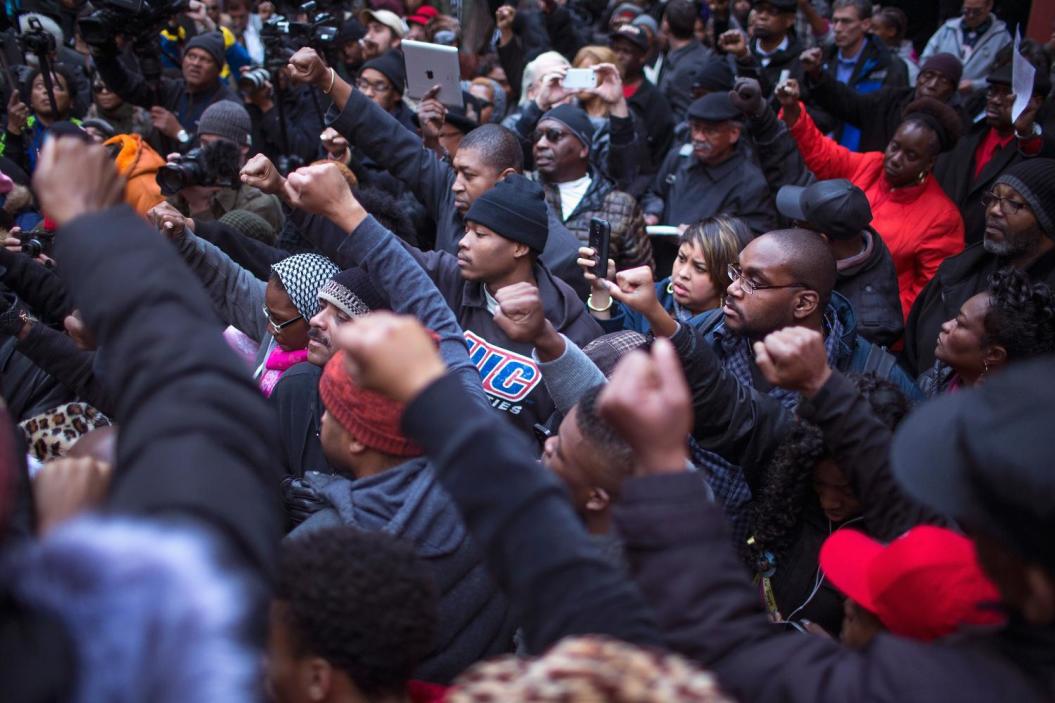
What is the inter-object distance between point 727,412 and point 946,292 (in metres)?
1.98

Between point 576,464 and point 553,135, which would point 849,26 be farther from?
point 576,464

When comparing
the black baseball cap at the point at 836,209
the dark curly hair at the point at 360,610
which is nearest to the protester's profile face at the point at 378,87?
the black baseball cap at the point at 836,209

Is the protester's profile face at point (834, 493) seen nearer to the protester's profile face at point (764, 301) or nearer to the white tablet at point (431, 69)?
the protester's profile face at point (764, 301)

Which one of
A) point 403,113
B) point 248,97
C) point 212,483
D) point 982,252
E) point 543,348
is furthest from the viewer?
point 248,97

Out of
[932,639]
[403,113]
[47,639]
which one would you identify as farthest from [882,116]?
[47,639]

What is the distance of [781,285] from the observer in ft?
10.8

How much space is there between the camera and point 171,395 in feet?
3.82

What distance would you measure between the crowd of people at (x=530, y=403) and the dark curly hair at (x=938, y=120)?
0.08 ft

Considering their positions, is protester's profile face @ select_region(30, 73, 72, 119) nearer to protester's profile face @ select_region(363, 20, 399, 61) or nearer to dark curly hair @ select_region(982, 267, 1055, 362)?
protester's profile face @ select_region(363, 20, 399, 61)

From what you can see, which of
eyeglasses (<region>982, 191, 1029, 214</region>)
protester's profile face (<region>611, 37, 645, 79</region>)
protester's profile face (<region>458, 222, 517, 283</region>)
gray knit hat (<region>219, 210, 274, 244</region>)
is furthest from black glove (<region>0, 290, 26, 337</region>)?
protester's profile face (<region>611, 37, 645, 79</region>)

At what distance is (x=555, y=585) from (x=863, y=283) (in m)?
3.26

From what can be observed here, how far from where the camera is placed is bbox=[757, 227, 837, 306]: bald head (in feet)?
10.8

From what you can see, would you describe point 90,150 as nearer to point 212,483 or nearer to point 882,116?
point 212,483

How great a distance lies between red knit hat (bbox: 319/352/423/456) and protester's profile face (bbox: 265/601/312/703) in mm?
663
